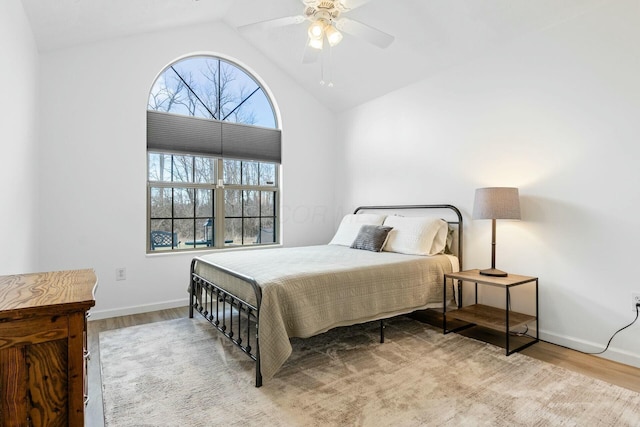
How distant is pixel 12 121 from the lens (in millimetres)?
2225

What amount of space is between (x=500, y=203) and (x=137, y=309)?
3.61 meters

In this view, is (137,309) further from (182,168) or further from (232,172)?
(232,172)

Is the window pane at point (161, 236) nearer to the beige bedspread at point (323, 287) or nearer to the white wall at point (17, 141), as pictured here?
the beige bedspread at point (323, 287)

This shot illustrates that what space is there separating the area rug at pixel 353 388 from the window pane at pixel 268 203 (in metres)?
2.12

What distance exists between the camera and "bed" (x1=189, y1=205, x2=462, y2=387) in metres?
2.20

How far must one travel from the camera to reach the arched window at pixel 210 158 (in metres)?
3.92

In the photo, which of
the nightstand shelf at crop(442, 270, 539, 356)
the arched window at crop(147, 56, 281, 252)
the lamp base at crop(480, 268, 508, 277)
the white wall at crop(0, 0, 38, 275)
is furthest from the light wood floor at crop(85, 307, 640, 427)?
the arched window at crop(147, 56, 281, 252)

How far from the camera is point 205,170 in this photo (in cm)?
424

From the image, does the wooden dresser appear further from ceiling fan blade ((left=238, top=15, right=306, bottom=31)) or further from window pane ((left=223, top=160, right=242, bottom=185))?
window pane ((left=223, top=160, right=242, bottom=185))

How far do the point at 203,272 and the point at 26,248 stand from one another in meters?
1.32

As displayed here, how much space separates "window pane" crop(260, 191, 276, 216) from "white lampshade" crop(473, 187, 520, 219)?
2.73 metres

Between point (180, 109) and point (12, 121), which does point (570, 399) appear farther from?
point (180, 109)

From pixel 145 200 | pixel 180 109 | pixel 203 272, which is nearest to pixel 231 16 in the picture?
pixel 180 109

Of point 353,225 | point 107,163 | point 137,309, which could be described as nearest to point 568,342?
point 353,225
